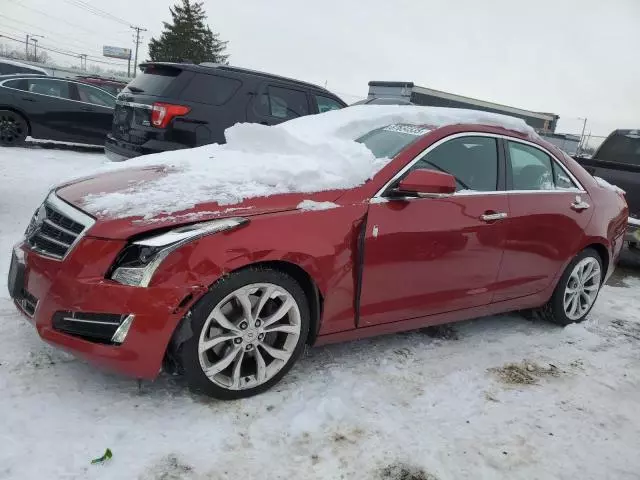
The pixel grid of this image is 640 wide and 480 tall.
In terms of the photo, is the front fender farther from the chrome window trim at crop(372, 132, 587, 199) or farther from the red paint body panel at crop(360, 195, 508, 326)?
the chrome window trim at crop(372, 132, 587, 199)

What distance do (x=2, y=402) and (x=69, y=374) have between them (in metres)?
0.35

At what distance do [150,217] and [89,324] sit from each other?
55cm

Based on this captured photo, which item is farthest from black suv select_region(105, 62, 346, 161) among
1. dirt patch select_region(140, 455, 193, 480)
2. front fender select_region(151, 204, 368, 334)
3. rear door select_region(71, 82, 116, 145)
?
rear door select_region(71, 82, 116, 145)

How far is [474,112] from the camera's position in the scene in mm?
3939

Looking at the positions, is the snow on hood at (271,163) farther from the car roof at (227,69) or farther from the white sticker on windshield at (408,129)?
the car roof at (227,69)

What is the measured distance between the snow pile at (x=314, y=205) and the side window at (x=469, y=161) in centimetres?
74

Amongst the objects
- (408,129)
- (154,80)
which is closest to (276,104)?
(154,80)

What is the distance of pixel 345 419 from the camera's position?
8.95 ft

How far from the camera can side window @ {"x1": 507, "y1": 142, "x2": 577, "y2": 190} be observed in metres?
3.87

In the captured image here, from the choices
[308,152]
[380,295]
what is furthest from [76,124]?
[380,295]

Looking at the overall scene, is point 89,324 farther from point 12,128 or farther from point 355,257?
point 12,128

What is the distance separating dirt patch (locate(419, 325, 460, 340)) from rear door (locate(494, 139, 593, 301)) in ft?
1.41

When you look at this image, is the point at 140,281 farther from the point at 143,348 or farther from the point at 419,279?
the point at 419,279

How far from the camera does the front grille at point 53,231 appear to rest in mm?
2607
